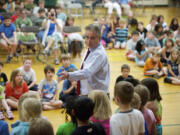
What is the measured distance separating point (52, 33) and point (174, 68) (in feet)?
10.8

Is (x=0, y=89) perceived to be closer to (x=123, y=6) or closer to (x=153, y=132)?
(x=153, y=132)

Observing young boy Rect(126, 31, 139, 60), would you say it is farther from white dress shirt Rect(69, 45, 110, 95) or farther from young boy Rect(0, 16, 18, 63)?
white dress shirt Rect(69, 45, 110, 95)

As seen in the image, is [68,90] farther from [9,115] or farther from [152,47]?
[152,47]

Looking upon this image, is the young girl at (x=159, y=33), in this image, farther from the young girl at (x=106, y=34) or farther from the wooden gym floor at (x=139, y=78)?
the young girl at (x=106, y=34)

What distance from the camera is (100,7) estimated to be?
15.0 metres

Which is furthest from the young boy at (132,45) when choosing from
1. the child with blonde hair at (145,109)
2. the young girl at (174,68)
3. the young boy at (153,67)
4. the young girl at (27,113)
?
the young girl at (27,113)

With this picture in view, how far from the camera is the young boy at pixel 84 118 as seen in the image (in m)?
2.35

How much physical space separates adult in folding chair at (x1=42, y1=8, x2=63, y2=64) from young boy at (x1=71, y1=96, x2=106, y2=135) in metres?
5.20

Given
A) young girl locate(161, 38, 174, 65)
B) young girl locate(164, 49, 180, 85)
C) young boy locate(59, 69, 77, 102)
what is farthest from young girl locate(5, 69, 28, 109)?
young girl locate(161, 38, 174, 65)

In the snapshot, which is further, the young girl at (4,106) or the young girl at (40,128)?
the young girl at (4,106)

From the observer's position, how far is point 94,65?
3234mm

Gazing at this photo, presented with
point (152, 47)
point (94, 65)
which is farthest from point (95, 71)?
point (152, 47)

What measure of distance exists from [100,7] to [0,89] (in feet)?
36.7

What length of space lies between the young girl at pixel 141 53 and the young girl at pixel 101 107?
180 inches
